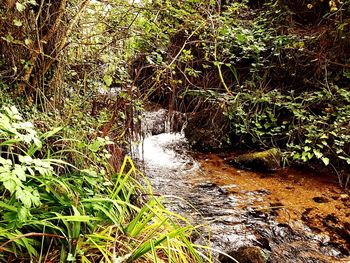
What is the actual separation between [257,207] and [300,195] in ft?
2.24

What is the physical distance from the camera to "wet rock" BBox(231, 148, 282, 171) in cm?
422

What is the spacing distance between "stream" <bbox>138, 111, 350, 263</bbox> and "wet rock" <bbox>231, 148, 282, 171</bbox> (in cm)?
13

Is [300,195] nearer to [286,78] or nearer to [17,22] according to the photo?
[286,78]

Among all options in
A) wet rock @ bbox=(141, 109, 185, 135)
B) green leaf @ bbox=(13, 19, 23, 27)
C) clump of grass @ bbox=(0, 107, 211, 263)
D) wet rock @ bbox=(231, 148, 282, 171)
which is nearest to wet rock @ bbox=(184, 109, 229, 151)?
wet rock @ bbox=(141, 109, 185, 135)

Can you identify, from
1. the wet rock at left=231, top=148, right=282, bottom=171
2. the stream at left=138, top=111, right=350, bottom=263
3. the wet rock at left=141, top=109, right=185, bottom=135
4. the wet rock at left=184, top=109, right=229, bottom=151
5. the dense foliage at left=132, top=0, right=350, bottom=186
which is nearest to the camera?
the stream at left=138, top=111, right=350, bottom=263

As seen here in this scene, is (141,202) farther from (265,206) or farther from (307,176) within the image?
(307,176)

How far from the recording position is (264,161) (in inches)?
166

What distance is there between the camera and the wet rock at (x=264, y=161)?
4.22m

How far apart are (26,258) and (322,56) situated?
4583mm

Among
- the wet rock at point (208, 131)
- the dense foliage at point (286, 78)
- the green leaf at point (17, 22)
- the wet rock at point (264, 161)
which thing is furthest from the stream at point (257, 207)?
the green leaf at point (17, 22)

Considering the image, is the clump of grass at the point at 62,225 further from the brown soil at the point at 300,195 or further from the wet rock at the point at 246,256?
the brown soil at the point at 300,195

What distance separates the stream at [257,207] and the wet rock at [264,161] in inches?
5.0

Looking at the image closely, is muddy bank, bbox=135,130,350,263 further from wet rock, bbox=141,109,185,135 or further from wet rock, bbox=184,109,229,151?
wet rock, bbox=141,109,185,135

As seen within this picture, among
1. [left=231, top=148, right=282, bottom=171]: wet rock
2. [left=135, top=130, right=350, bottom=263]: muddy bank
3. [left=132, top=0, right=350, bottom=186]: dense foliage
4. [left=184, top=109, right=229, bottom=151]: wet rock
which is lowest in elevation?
[left=135, top=130, right=350, bottom=263]: muddy bank
